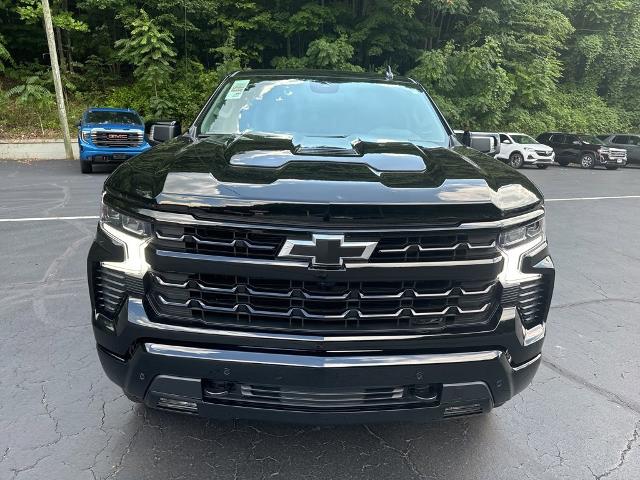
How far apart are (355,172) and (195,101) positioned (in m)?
19.0

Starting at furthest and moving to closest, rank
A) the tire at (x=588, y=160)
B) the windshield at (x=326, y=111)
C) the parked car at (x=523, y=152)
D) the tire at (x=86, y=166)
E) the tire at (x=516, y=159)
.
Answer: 1. the tire at (x=588, y=160)
2. the tire at (x=516, y=159)
3. the parked car at (x=523, y=152)
4. the tire at (x=86, y=166)
5. the windshield at (x=326, y=111)

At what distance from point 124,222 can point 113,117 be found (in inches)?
530

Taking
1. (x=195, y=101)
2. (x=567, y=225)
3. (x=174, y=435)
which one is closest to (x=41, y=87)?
(x=195, y=101)

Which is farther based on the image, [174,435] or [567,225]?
[567,225]

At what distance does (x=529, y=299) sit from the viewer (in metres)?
2.31

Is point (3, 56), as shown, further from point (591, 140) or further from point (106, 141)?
point (591, 140)

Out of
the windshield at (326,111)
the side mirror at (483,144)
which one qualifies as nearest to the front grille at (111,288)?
the windshield at (326,111)

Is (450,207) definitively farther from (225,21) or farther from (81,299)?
(225,21)

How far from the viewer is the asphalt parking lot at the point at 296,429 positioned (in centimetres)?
253

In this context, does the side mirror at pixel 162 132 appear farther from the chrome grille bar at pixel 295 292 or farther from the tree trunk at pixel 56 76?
the tree trunk at pixel 56 76

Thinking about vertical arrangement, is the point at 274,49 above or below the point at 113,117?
above

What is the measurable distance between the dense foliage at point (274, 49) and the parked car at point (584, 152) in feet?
7.39

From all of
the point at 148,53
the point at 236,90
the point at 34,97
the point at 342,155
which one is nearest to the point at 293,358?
the point at 342,155

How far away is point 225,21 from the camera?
2131 cm
